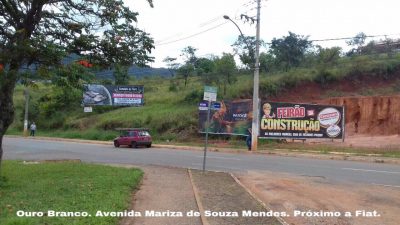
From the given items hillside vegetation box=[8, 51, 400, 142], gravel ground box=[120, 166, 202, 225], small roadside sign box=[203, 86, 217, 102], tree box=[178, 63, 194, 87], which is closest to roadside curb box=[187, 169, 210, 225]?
gravel ground box=[120, 166, 202, 225]

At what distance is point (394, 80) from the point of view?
55.0 meters

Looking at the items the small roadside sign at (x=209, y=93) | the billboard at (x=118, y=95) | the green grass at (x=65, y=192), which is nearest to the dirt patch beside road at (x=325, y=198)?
the small roadside sign at (x=209, y=93)

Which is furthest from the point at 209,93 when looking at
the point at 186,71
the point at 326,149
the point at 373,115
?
the point at 186,71

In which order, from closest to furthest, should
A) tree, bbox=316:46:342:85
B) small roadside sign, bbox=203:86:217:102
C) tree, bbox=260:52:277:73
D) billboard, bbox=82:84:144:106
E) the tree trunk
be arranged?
the tree trunk
small roadside sign, bbox=203:86:217:102
billboard, bbox=82:84:144:106
tree, bbox=316:46:342:85
tree, bbox=260:52:277:73

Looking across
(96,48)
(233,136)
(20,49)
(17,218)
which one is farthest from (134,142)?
(17,218)

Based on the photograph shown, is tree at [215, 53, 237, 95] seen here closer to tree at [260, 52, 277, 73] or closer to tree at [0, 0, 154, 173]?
tree at [260, 52, 277, 73]

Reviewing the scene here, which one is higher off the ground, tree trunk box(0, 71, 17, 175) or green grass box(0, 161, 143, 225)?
tree trunk box(0, 71, 17, 175)

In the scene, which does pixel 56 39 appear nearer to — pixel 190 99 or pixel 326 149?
pixel 326 149

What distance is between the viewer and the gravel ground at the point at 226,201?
8773 millimetres

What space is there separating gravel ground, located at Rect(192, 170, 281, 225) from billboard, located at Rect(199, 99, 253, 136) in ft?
69.2

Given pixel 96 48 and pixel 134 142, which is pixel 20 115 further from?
pixel 96 48

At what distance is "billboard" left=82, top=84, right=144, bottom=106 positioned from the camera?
5126 centimetres

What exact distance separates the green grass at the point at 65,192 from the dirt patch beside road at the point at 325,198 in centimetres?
331

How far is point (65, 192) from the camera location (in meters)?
11.1
